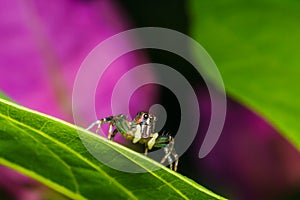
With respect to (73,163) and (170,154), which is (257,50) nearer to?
(170,154)

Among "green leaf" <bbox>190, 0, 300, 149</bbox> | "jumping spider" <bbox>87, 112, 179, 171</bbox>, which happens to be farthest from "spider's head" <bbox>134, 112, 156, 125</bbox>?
"green leaf" <bbox>190, 0, 300, 149</bbox>

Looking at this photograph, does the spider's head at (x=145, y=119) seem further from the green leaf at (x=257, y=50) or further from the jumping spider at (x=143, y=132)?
the green leaf at (x=257, y=50)

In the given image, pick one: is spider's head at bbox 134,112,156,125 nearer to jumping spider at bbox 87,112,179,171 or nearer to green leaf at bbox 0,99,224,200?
jumping spider at bbox 87,112,179,171

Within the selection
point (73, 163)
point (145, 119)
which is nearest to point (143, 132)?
point (145, 119)

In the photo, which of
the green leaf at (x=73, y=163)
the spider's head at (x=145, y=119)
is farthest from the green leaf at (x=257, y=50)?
the green leaf at (x=73, y=163)

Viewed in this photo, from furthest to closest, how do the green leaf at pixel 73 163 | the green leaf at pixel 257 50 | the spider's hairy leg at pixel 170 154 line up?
1. the green leaf at pixel 257 50
2. the spider's hairy leg at pixel 170 154
3. the green leaf at pixel 73 163

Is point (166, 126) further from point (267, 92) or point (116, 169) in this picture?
point (116, 169)
